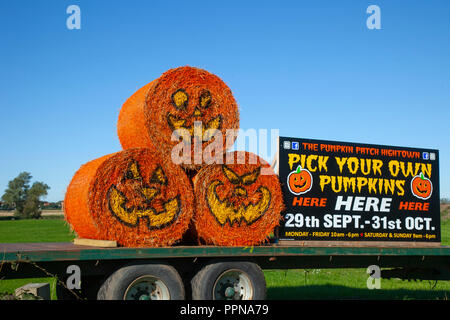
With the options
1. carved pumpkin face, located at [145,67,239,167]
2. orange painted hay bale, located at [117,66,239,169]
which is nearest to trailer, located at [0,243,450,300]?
orange painted hay bale, located at [117,66,239,169]

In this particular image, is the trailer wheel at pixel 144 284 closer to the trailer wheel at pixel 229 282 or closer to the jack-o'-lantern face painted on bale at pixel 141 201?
Result: the trailer wheel at pixel 229 282

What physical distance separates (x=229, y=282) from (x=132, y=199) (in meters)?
1.85

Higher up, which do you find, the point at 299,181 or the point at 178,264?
the point at 299,181

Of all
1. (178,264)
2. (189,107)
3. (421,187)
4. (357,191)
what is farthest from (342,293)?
(189,107)

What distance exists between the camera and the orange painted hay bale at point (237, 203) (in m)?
7.70

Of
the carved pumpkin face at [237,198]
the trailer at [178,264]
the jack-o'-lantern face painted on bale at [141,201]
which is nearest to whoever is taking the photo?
the trailer at [178,264]

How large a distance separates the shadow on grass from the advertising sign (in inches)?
87.9

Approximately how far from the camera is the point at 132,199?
7.16 m

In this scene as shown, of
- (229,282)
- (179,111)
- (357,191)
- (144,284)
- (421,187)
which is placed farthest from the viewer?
(421,187)

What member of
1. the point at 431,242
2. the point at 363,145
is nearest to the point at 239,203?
the point at 363,145

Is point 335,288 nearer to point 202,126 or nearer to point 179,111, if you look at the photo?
point 202,126

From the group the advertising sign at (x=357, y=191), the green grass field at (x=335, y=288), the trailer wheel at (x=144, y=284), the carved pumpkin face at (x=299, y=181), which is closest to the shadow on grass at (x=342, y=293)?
the green grass field at (x=335, y=288)
